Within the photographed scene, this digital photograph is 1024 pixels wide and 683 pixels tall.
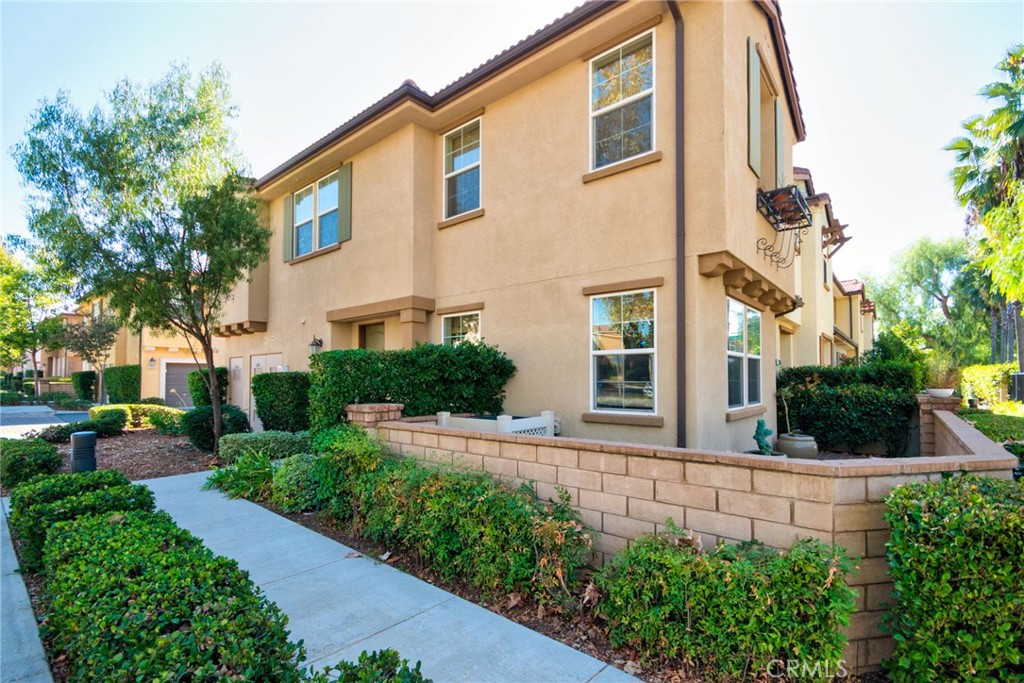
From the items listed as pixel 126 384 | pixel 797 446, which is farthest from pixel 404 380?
pixel 126 384

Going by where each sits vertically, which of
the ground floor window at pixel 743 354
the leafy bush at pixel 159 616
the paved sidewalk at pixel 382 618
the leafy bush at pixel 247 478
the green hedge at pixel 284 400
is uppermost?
the ground floor window at pixel 743 354

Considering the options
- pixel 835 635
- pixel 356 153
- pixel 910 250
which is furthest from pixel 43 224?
pixel 910 250

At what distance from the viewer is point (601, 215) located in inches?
293

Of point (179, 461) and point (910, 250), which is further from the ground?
point (910, 250)

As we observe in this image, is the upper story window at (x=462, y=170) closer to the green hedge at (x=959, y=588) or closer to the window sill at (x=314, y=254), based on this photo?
the window sill at (x=314, y=254)

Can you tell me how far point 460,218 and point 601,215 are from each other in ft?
10.2

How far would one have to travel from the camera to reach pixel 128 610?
2496mm

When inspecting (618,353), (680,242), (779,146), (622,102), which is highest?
(779,146)

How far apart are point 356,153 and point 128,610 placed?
33.8 feet

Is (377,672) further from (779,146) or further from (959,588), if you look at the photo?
(779,146)

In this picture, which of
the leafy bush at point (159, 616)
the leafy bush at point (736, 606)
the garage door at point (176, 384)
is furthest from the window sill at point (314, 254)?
the garage door at point (176, 384)

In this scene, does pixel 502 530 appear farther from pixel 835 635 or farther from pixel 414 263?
pixel 414 263

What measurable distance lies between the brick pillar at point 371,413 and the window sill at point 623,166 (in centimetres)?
449

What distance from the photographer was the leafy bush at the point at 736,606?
2.90m
